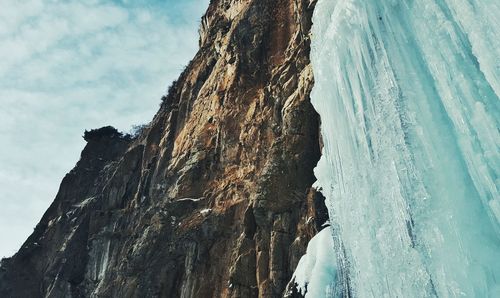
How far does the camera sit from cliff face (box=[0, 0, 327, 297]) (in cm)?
1384

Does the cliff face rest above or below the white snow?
above

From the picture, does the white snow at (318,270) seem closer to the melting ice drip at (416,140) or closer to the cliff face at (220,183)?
the cliff face at (220,183)

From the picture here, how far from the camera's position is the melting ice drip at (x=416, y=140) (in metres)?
6.30

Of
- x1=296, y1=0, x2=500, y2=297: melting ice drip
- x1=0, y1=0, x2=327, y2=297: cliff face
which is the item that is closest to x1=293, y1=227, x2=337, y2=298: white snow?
x1=0, y1=0, x2=327, y2=297: cliff face

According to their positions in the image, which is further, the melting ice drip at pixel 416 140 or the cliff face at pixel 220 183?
the cliff face at pixel 220 183

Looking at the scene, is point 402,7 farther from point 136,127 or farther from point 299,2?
point 136,127

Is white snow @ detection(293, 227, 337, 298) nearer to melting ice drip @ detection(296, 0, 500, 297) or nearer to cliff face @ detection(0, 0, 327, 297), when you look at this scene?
cliff face @ detection(0, 0, 327, 297)

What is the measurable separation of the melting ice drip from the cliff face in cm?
396

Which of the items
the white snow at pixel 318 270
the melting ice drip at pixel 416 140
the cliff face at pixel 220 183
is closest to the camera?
the melting ice drip at pixel 416 140

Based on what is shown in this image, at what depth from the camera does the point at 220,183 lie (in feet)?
53.8

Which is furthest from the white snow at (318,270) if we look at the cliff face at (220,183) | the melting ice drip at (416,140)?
the melting ice drip at (416,140)

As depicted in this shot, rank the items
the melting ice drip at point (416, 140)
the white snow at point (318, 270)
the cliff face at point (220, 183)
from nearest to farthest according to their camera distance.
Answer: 1. the melting ice drip at point (416, 140)
2. the white snow at point (318, 270)
3. the cliff face at point (220, 183)

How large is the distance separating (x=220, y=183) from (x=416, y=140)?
9.76 m

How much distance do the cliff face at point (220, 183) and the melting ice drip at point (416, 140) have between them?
396 cm
